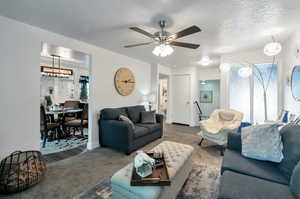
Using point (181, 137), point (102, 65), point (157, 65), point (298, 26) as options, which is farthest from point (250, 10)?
point (157, 65)

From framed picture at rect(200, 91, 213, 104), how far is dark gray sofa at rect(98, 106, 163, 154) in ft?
11.5

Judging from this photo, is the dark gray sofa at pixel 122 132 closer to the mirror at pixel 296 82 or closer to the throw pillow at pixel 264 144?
the throw pillow at pixel 264 144

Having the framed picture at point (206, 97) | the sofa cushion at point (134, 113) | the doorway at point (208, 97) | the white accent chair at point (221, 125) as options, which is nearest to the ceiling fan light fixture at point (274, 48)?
the white accent chair at point (221, 125)

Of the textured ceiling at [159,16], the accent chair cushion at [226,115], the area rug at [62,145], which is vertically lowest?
the area rug at [62,145]

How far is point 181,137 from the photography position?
4492 mm

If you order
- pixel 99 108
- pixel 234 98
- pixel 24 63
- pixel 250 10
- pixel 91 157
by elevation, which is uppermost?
pixel 250 10

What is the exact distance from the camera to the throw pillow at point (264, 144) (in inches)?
71.1

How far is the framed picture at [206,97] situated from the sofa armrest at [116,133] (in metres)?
4.67

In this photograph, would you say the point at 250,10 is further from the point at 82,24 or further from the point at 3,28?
the point at 3,28

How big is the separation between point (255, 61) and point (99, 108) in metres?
4.24

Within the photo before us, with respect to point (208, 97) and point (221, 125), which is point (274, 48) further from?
point (208, 97)

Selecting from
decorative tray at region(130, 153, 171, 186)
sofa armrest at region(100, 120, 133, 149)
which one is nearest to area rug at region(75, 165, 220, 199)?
decorative tray at region(130, 153, 171, 186)

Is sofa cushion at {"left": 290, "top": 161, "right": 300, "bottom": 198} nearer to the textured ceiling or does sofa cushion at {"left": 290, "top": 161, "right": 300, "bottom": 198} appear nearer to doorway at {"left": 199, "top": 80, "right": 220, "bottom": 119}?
the textured ceiling

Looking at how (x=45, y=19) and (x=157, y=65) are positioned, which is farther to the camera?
(x=157, y=65)
